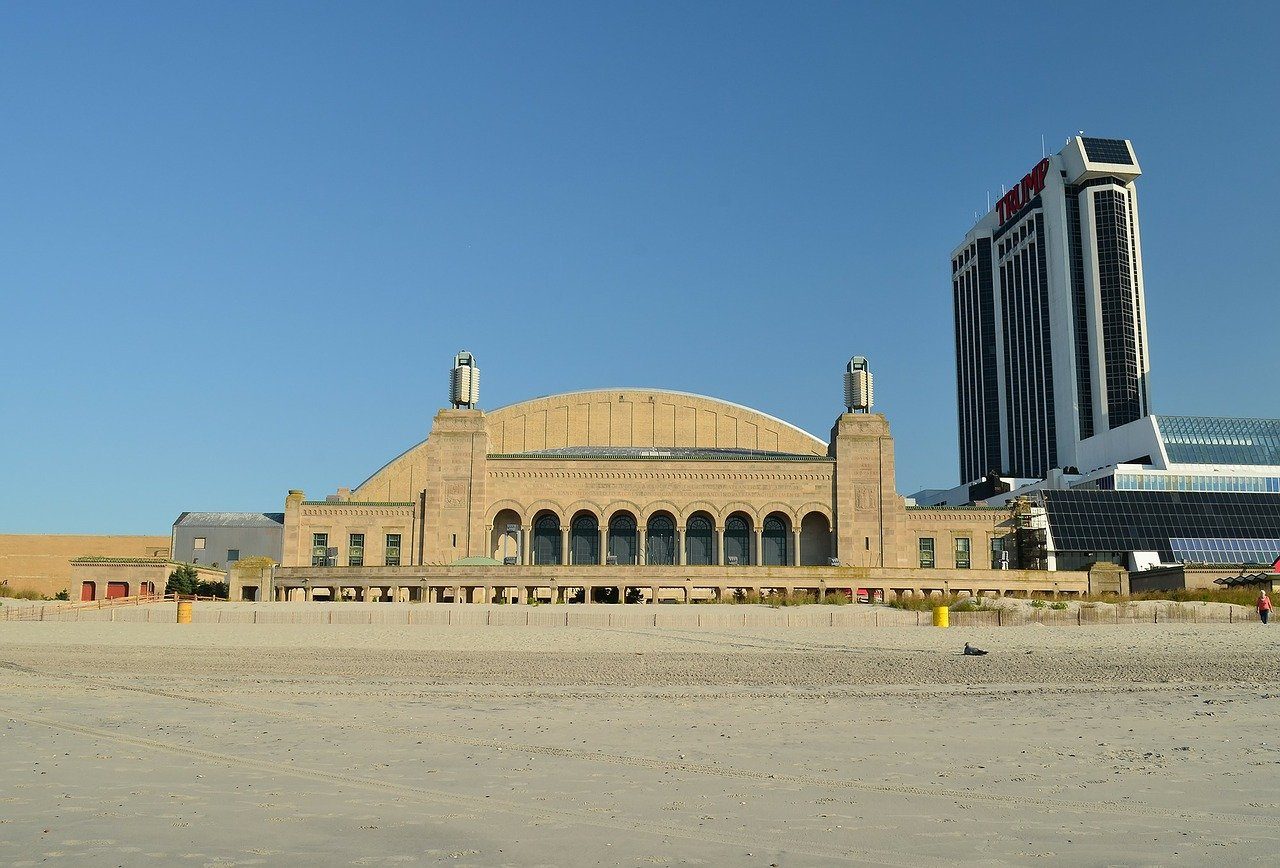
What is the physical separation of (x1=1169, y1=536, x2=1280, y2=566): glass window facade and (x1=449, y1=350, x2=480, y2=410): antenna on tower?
49775 millimetres

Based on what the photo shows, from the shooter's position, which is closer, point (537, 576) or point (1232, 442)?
point (537, 576)

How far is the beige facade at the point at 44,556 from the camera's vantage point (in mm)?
82125

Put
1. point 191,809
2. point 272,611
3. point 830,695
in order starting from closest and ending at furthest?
point 191,809
point 830,695
point 272,611

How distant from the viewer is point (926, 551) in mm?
74875

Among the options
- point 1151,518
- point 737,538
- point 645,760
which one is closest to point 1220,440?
point 1151,518

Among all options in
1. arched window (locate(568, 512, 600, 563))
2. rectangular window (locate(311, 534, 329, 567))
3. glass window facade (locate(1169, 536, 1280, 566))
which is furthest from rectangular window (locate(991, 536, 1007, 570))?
rectangular window (locate(311, 534, 329, 567))

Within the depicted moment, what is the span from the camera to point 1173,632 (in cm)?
3108

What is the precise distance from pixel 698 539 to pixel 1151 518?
3380 cm

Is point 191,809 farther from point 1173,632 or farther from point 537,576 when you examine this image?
point 537,576

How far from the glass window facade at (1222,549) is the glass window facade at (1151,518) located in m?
0.38

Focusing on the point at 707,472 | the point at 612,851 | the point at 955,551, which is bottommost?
the point at 612,851

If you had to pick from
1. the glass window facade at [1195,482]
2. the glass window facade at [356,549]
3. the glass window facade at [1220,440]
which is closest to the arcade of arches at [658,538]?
the glass window facade at [356,549]

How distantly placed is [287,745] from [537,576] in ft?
160

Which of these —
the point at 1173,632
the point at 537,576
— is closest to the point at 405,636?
the point at 1173,632
